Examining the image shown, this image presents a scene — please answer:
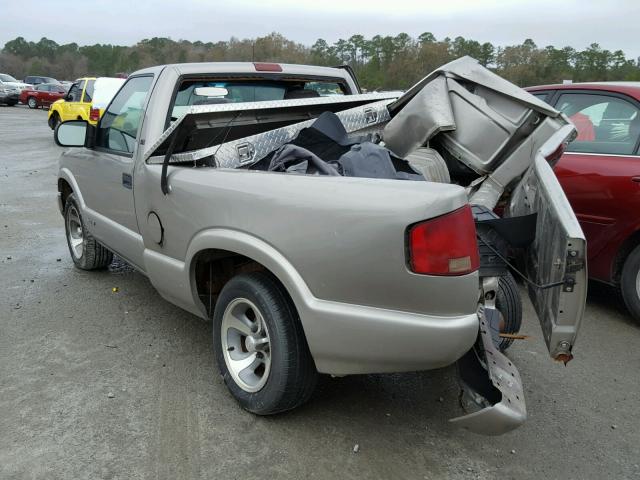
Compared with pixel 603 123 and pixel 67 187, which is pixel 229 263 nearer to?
pixel 67 187

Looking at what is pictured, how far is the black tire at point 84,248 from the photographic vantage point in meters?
5.13

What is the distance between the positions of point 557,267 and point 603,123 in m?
3.00

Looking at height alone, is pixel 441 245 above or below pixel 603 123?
below

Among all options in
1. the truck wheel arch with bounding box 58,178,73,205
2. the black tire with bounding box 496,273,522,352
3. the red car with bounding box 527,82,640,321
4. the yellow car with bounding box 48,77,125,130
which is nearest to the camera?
the black tire with bounding box 496,273,522,352

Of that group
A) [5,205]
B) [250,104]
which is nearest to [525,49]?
[5,205]

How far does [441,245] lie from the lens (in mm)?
2264

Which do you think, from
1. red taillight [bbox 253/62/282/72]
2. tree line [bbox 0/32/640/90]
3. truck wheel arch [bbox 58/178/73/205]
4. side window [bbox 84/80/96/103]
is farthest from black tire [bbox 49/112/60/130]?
red taillight [bbox 253/62/282/72]

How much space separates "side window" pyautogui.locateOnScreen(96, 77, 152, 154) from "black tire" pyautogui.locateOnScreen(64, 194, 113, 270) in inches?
37.0

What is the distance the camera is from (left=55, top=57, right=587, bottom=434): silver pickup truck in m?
2.30

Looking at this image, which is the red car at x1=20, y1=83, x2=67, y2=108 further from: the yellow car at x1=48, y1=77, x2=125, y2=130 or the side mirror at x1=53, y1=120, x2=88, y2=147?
the side mirror at x1=53, y1=120, x2=88, y2=147

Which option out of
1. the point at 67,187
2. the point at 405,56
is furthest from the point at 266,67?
the point at 405,56

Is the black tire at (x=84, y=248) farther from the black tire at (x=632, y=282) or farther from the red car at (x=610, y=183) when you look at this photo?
the black tire at (x=632, y=282)

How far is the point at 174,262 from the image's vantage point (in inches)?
133

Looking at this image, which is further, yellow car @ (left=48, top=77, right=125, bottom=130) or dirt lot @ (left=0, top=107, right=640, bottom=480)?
yellow car @ (left=48, top=77, right=125, bottom=130)
